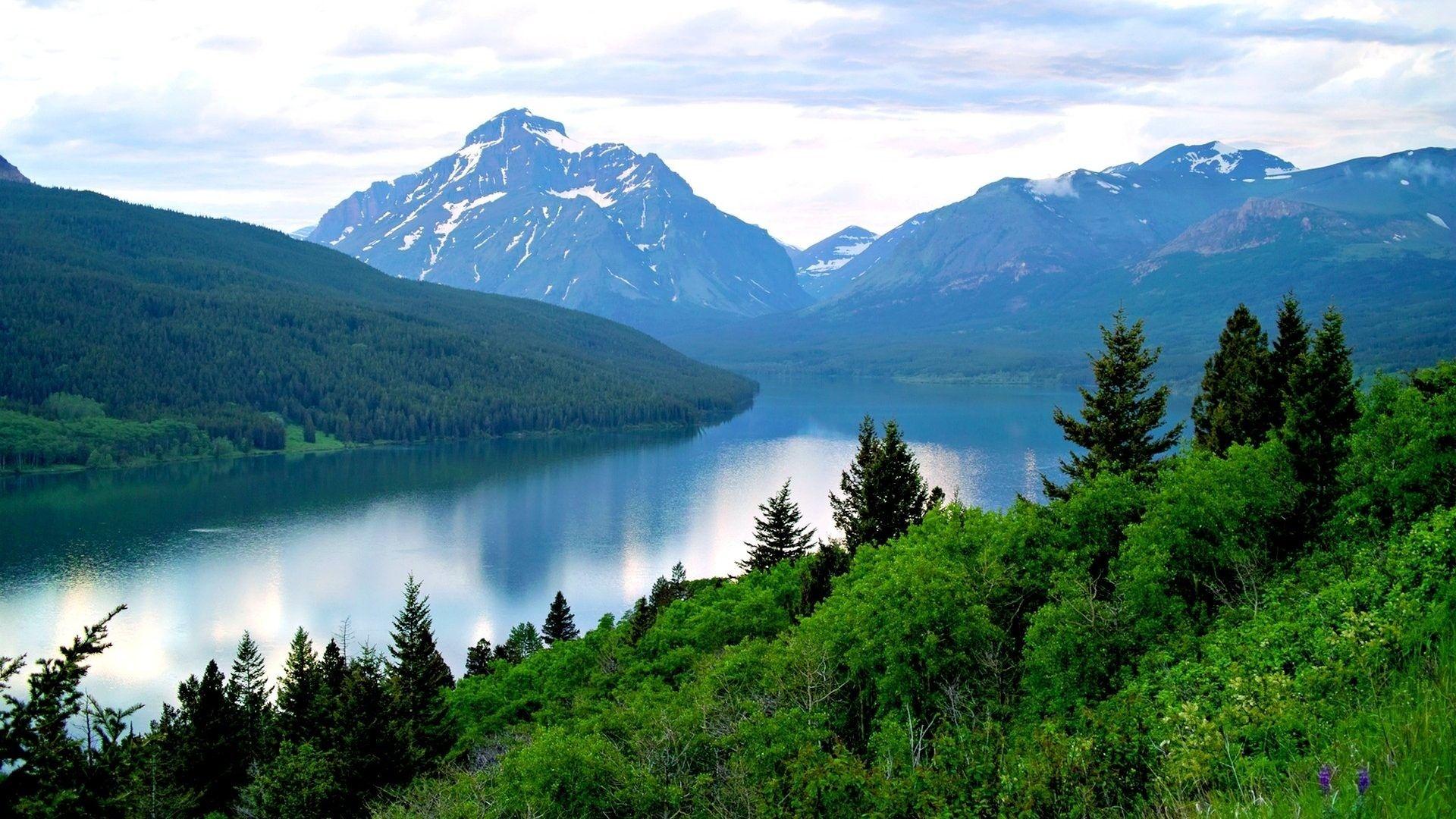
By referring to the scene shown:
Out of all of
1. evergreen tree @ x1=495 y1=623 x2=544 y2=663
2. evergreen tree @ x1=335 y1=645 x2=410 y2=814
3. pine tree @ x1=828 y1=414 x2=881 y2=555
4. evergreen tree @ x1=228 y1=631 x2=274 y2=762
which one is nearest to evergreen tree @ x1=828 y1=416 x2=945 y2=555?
pine tree @ x1=828 y1=414 x2=881 y2=555

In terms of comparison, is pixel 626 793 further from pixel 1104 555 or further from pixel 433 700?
pixel 433 700

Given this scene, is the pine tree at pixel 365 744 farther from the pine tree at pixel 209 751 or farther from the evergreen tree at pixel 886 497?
the evergreen tree at pixel 886 497

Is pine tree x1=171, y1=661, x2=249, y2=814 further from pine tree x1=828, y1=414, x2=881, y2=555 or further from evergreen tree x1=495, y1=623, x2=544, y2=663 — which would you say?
pine tree x1=828, y1=414, x2=881, y2=555

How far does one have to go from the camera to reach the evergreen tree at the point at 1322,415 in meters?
27.7

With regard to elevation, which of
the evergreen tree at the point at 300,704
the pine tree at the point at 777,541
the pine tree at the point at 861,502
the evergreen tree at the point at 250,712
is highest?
the pine tree at the point at 861,502

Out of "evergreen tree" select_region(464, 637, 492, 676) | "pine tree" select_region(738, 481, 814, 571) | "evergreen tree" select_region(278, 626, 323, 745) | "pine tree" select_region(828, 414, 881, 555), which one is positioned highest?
"pine tree" select_region(828, 414, 881, 555)

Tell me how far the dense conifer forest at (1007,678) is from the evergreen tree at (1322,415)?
96 millimetres

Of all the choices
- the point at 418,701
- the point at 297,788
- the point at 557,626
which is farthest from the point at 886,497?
the point at 557,626

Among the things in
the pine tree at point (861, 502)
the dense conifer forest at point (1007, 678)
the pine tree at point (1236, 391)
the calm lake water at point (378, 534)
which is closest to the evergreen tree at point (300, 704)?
the dense conifer forest at point (1007, 678)

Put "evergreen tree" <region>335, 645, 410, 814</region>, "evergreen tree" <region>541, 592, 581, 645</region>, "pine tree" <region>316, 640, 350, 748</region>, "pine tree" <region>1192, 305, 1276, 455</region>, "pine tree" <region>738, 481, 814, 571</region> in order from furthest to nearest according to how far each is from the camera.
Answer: "evergreen tree" <region>541, 592, 581, 645</region> < "pine tree" <region>738, 481, 814, 571</region> < "pine tree" <region>1192, 305, 1276, 455</region> < "pine tree" <region>316, 640, 350, 748</region> < "evergreen tree" <region>335, 645, 410, 814</region>

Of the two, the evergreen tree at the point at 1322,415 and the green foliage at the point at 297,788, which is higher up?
the evergreen tree at the point at 1322,415

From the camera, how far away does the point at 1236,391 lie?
1563 inches

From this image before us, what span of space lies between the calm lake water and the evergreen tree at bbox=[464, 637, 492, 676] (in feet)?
12.3

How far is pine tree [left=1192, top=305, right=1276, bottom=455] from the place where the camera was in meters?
37.2
